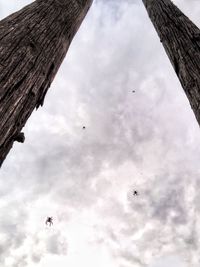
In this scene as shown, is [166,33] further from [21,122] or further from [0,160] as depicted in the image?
Answer: [0,160]

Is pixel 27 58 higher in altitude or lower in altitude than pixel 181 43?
lower

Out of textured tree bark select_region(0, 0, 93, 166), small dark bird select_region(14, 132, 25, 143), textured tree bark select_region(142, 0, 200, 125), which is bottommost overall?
small dark bird select_region(14, 132, 25, 143)

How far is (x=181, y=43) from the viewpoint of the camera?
7.44 ft

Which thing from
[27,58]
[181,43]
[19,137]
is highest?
[181,43]

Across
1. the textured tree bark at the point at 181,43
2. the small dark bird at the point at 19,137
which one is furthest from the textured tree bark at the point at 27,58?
the textured tree bark at the point at 181,43

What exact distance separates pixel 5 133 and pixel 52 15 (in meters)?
1.01

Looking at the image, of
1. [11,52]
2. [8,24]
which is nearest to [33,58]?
[11,52]

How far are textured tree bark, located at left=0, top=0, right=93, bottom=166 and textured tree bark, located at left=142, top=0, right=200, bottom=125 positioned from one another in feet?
2.54

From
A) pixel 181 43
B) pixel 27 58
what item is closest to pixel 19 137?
pixel 27 58

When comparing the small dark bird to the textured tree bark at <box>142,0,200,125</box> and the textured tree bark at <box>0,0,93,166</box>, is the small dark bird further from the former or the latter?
the textured tree bark at <box>142,0,200,125</box>

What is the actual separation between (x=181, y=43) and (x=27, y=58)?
1.16 metres

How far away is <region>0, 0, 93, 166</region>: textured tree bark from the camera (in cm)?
143

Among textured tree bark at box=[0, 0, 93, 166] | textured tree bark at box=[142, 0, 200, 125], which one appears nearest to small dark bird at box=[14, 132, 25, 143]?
textured tree bark at box=[0, 0, 93, 166]

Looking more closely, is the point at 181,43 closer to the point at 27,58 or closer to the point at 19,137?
the point at 27,58
